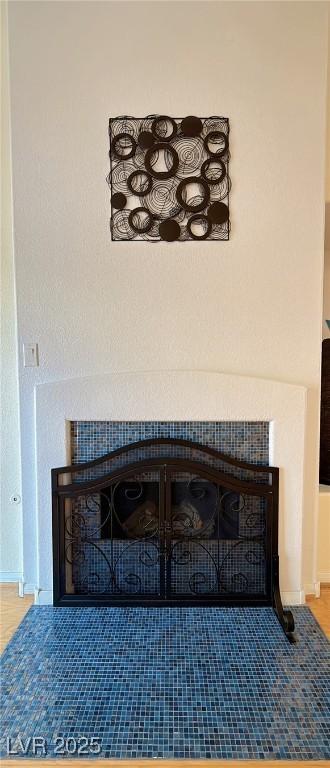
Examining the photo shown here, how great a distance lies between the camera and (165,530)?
204 cm

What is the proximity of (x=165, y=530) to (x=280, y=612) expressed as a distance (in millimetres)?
602

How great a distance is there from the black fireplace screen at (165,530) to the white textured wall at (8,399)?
0.37m

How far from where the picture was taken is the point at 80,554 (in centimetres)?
213

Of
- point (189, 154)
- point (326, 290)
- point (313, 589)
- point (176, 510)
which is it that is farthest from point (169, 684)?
point (326, 290)

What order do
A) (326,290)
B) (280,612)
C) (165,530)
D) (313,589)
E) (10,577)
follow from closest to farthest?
(280,612) → (165,530) → (313,589) → (10,577) → (326,290)

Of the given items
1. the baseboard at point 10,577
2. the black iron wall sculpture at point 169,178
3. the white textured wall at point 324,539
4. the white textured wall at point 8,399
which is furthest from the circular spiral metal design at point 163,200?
the baseboard at point 10,577

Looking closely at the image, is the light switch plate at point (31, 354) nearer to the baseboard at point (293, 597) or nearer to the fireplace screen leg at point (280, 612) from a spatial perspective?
the fireplace screen leg at point (280, 612)

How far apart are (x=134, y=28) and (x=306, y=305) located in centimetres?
146

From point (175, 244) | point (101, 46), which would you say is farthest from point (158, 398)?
point (101, 46)

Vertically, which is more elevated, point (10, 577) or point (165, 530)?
point (165, 530)

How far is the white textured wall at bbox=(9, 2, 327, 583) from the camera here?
6.52 ft

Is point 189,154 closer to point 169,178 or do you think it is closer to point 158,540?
point 169,178

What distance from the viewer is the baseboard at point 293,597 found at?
6.94 feet

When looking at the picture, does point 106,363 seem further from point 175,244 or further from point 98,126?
point 98,126
